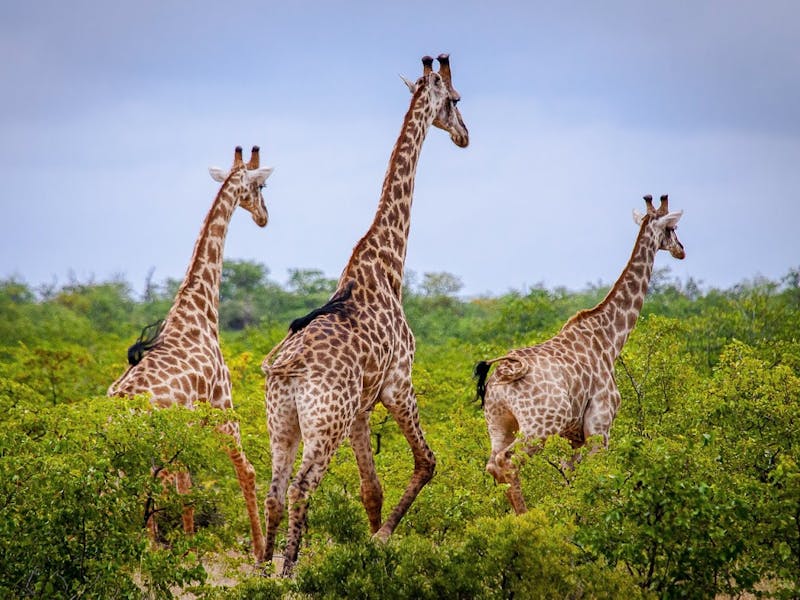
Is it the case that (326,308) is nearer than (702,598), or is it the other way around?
(702,598)

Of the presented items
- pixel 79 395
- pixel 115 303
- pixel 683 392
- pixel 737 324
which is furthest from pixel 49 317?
pixel 683 392

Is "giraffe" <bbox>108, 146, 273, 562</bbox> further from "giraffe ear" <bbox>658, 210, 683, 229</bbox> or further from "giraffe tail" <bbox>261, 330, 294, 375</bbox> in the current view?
"giraffe ear" <bbox>658, 210, 683, 229</bbox>

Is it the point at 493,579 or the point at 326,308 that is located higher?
the point at 326,308

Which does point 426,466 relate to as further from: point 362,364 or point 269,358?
point 269,358

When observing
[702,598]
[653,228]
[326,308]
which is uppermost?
[653,228]

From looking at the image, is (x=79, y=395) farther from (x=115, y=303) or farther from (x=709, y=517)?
(x=115, y=303)

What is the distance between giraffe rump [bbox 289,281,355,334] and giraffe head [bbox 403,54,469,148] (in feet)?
7.34

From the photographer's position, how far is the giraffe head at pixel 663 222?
40.5 feet

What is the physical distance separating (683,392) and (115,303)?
35.1 m

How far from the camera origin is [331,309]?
9766 mm

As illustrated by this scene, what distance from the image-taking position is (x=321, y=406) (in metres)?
9.04

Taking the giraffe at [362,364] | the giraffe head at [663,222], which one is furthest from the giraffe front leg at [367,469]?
the giraffe head at [663,222]

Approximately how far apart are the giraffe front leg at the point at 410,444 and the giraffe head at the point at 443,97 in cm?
268

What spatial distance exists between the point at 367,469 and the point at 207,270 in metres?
2.46
